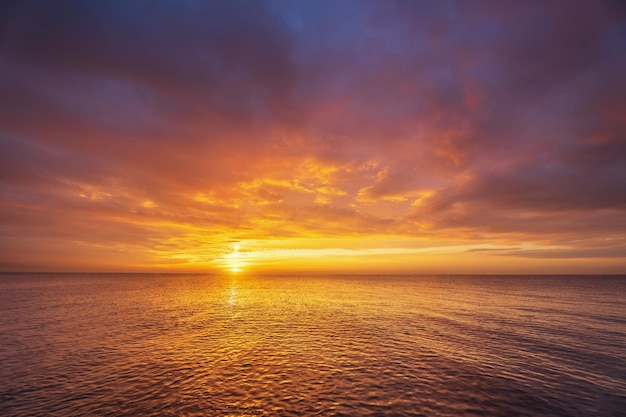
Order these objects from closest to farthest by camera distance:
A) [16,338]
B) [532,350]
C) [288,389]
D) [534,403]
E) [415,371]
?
[534,403] → [288,389] → [415,371] → [532,350] → [16,338]

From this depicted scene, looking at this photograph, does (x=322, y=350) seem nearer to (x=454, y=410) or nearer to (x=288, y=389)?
(x=288, y=389)

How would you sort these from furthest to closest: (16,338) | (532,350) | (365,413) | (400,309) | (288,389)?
(400,309) → (16,338) → (532,350) → (288,389) → (365,413)

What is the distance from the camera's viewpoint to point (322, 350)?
124 feet

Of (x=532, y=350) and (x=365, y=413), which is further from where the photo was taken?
(x=532, y=350)

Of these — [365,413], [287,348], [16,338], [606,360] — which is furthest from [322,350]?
[16,338]

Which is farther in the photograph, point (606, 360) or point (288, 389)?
point (606, 360)

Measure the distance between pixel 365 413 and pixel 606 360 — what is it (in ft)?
103

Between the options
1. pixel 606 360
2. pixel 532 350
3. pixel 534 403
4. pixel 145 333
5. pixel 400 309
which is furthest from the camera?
pixel 400 309

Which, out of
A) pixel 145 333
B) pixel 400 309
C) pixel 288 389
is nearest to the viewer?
pixel 288 389

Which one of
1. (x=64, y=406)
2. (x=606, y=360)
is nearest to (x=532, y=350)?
(x=606, y=360)

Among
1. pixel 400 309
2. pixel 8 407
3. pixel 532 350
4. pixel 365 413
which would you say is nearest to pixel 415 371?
pixel 365 413

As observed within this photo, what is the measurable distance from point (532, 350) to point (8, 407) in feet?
171

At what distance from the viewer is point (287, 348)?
38781mm

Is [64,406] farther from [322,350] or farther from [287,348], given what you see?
[322,350]
